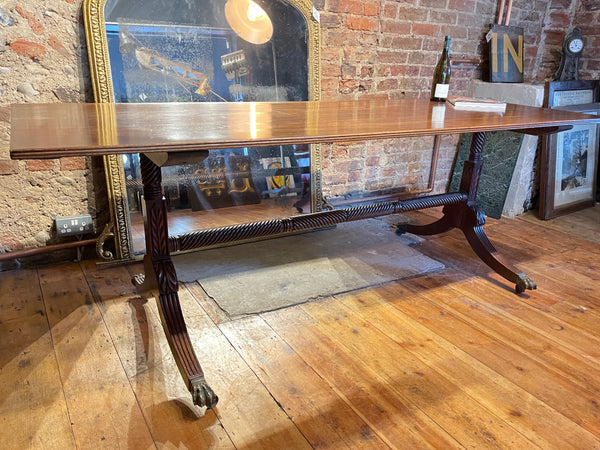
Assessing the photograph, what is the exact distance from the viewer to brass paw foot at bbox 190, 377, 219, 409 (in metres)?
1.33

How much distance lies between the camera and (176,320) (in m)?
1.55

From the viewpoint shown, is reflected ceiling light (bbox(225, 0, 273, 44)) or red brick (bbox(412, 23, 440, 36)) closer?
reflected ceiling light (bbox(225, 0, 273, 44))

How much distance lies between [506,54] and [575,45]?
1.74 feet

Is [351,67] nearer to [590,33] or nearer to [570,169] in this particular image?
[570,169]

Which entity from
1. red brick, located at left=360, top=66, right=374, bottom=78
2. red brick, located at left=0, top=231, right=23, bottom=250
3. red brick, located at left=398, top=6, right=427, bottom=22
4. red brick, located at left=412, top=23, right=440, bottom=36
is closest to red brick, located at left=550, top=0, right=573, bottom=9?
red brick, located at left=412, top=23, right=440, bottom=36

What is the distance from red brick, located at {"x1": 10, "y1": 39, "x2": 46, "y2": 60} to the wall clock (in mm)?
3270

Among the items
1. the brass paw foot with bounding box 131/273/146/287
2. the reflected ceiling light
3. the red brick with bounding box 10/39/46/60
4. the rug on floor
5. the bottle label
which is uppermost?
the reflected ceiling light

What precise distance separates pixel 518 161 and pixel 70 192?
8.71 feet

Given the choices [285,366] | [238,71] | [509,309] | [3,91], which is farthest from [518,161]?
[3,91]

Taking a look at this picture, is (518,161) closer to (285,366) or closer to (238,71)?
(238,71)

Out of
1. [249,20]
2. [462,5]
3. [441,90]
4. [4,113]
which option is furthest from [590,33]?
[4,113]

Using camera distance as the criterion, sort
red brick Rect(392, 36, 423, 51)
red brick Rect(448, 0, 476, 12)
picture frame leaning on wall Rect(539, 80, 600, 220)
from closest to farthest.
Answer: red brick Rect(392, 36, 423, 51)
red brick Rect(448, 0, 476, 12)
picture frame leaning on wall Rect(539, 80, 600, 220)

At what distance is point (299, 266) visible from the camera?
2.32 m

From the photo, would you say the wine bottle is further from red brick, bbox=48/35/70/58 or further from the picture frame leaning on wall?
red brick, bbox=48/35/70/58
